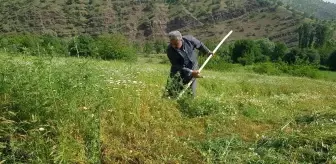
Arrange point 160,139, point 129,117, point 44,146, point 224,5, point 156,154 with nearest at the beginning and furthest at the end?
point 44,146 < point 156,154 < point 160,139 < point 129,117 < point 224,5

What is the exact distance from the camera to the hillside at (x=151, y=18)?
14938 centimetres

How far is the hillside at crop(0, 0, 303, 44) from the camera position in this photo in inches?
5881

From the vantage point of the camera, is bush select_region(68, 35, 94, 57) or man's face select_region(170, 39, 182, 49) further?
man's face select_region(170, 39, 182, 49)

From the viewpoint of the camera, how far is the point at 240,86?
1653 cm

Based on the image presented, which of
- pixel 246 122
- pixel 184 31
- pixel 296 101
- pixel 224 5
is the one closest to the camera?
pixel 246 122

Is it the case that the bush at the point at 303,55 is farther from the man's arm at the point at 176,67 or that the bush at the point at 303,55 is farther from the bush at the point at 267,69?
the man's arm at the point at 176,67

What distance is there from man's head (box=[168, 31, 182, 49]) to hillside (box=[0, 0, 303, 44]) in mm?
138641

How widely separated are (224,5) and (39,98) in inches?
7512

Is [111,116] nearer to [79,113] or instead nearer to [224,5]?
[79,113]

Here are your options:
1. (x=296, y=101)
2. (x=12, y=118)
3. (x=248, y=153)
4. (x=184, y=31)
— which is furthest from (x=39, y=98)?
(x=184, y=31)

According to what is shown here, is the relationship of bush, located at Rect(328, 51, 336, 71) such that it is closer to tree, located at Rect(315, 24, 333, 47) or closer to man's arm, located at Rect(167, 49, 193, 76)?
tree, located at Rect(315, 24, 333, 47)

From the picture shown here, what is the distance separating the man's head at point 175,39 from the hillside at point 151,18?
138641 millimetres

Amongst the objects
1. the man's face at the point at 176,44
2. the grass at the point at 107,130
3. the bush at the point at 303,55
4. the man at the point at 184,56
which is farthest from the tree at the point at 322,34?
the grass at the point at 107,130

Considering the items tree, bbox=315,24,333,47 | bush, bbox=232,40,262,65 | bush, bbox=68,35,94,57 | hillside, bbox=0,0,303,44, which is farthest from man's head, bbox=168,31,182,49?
hillside, bbox=0,0,303,44
